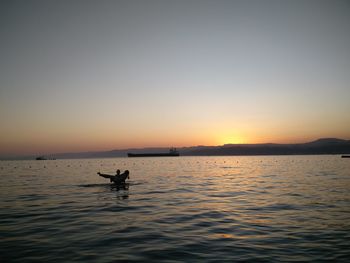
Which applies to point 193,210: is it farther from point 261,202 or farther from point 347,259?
point 347,259

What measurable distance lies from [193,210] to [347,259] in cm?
1112

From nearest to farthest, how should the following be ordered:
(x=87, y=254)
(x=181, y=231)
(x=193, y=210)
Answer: (x=87, y=254) → (x=181, y=231) → (x=193, y=210)

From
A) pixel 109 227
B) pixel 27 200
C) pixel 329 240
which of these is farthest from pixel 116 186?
pixel 329 240

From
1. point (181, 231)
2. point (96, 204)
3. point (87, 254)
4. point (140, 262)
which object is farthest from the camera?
point (96, 204)

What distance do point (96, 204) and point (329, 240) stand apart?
57.0 ft

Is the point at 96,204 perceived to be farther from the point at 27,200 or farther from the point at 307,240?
the point at 307,240

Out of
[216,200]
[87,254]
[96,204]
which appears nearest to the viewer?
[87,254]

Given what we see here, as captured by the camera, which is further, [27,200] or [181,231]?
[27,200]

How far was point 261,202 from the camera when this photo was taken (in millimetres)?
23266

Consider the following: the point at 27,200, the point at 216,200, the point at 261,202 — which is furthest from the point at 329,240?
the point at 27,200

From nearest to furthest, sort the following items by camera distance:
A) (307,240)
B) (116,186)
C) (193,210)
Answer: (307,240) < (193,210) < (116,186)

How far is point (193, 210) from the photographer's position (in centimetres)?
2012

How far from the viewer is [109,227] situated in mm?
15445

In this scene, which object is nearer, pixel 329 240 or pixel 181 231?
pixel 329 240
